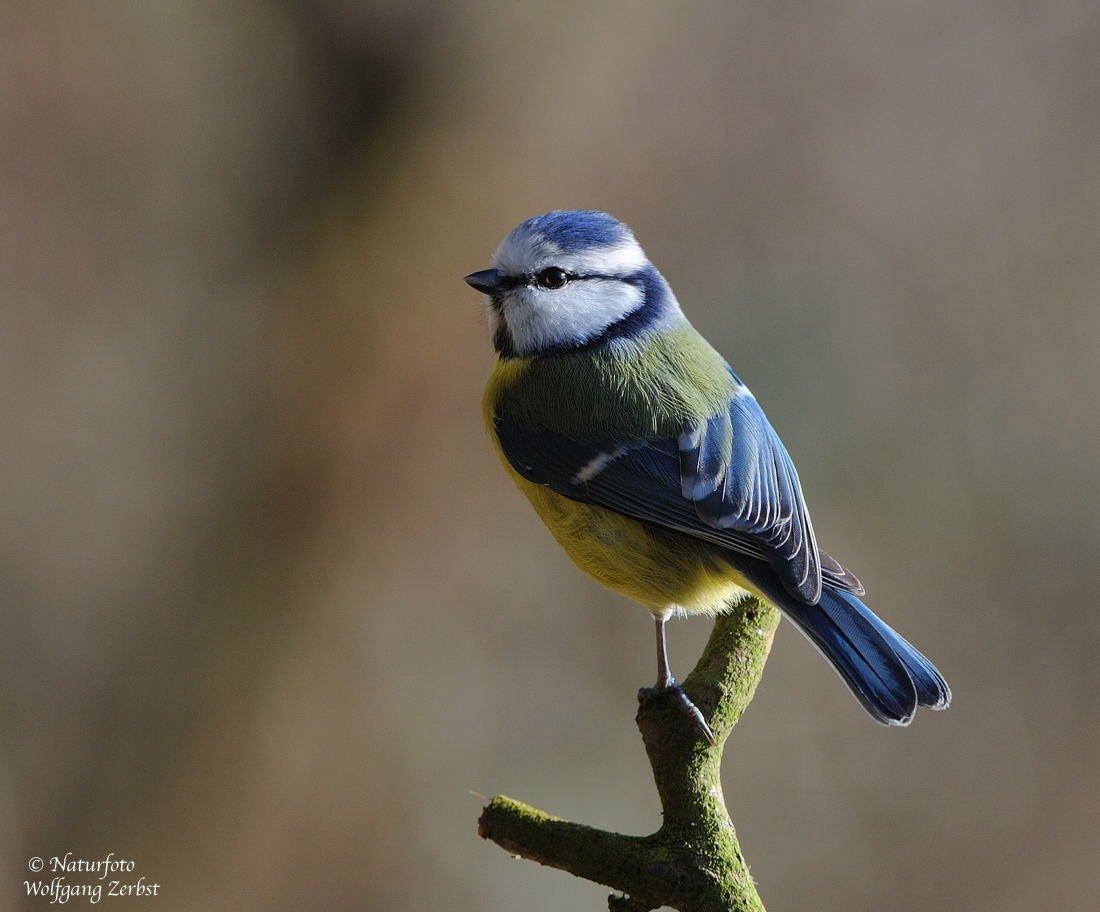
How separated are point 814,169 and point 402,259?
127 centimetres

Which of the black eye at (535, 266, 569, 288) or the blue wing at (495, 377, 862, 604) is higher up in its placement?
the black eye at (535, 266, 569, 288)

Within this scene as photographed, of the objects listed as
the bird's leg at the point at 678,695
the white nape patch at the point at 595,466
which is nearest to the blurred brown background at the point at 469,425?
the bird's leg at the point at 678,695

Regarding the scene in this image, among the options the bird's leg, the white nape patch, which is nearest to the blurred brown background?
the bird's leg

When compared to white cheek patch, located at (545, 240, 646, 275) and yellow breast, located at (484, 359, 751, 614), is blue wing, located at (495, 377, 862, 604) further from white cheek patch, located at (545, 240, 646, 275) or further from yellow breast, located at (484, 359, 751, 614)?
white cheek patch, located at (545, 240, 646, 275)

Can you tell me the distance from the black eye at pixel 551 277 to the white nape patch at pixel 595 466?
0.99ft

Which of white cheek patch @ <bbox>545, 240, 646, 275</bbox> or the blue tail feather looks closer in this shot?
the blue tail feather

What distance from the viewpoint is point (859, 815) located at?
2953 mm

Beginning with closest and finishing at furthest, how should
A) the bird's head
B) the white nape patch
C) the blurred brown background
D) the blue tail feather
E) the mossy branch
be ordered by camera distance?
the mossy branch → the blue tail feather → the white nape patch → the bird's head → the blurred brown background

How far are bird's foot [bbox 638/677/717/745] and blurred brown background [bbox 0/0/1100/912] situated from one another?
1371 millimetres

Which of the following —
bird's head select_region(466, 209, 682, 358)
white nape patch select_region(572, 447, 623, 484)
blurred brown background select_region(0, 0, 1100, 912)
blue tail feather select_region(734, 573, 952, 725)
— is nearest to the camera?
blue tail feather select_region(734, 573, 952, 725)

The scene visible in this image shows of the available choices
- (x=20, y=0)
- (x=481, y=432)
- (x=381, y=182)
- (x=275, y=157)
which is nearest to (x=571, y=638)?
(x=481, y=432)

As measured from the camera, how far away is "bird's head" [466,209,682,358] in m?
1.67

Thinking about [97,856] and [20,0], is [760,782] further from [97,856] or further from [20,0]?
[20,0]

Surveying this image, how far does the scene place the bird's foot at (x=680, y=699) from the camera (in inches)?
57.1
